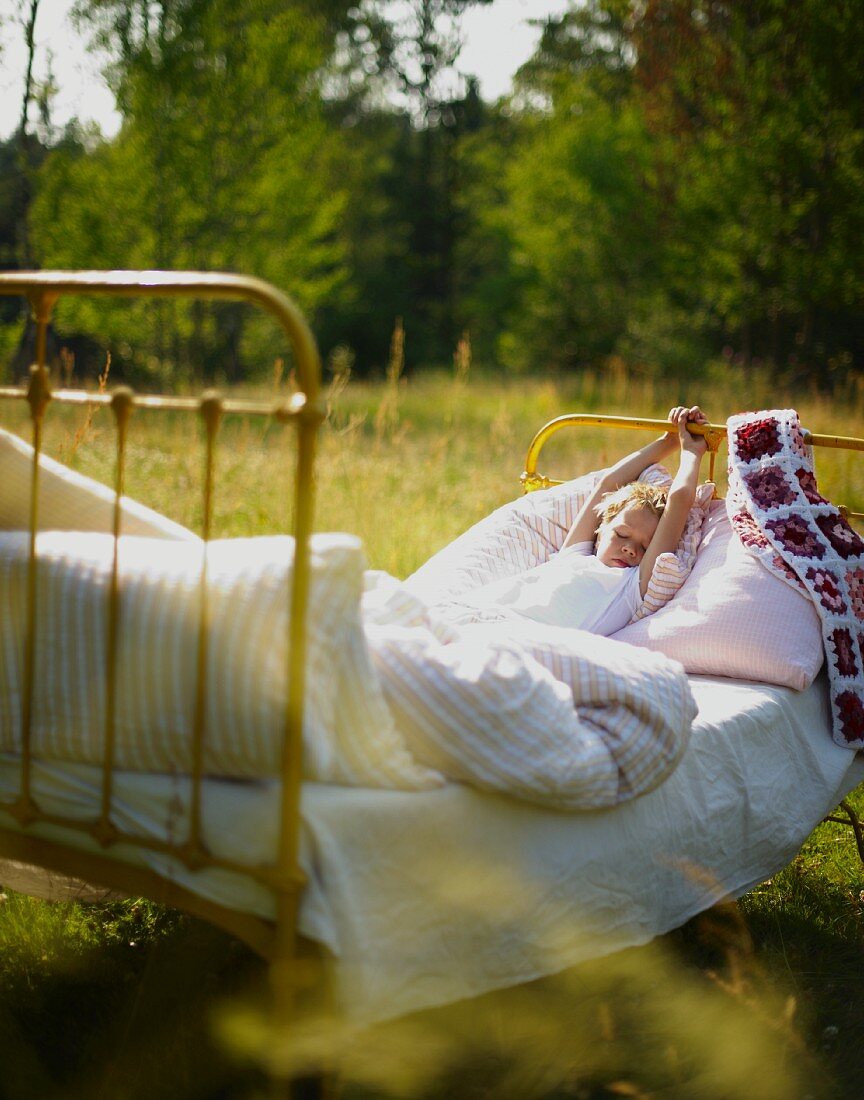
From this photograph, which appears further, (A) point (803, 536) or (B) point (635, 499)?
(B) point (635, 499)

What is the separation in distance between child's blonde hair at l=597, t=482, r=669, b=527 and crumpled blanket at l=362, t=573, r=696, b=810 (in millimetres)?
1064

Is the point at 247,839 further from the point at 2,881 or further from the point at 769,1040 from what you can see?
the point at 769,1040

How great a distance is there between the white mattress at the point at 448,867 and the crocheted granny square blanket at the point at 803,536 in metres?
0.56

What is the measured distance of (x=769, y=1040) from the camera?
6.31 feet

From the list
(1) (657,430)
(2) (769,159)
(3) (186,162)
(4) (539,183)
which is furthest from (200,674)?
(4) (539,183)

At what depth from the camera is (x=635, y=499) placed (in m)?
2.84

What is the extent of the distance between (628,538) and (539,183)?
14.8m

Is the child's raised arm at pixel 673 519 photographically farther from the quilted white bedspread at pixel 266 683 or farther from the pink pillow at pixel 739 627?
the quilted white bedspread at pixel 266 683

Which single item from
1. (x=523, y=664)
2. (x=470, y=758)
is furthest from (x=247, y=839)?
(x=523, y=664)

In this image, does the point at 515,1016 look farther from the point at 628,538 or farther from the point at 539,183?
the point at 539,183

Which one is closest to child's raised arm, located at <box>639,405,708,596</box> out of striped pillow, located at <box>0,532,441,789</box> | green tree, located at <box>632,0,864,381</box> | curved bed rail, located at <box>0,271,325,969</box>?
striped pillow, located at <box>0,532,441,789</box>

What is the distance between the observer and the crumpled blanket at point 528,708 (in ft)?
4.90

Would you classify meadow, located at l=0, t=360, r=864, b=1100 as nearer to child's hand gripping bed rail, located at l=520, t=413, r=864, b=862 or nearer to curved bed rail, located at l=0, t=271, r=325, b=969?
child's hand gripping bed rail, located at l=520, t=413, r=864, b=862

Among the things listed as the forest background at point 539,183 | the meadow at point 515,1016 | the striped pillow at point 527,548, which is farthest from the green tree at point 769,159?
the meadow at point 515,1016
